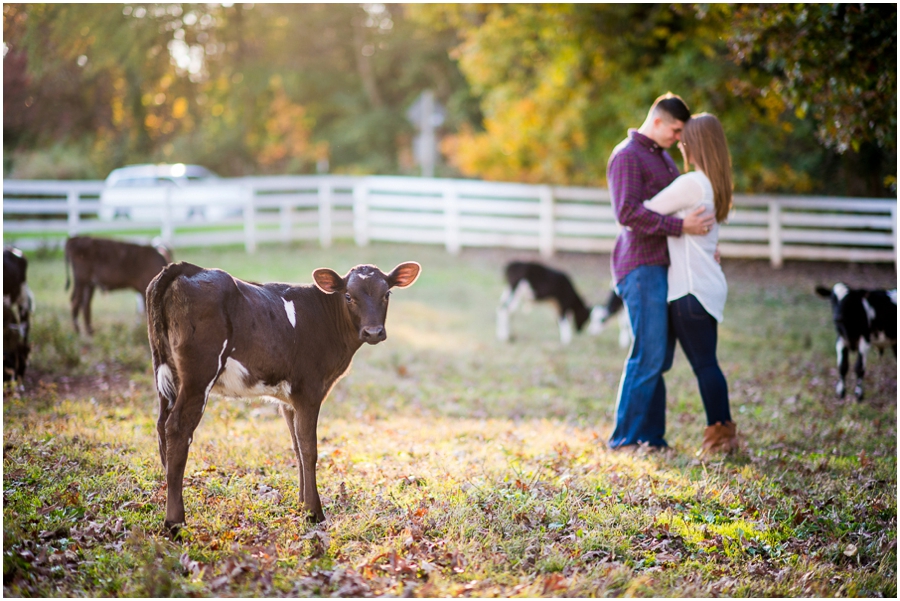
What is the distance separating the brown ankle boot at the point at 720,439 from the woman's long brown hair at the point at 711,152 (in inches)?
60.1

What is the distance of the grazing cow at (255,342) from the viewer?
3.92 metres

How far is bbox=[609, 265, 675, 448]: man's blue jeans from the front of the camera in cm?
572

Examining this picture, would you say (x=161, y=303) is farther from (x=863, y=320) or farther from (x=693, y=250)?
(x=863, y=320)

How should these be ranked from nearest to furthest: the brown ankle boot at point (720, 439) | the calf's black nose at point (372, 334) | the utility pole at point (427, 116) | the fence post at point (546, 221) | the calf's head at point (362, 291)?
the calf's black nose at point (372, 334), the calf's head at point (362, 291), the brown ankle boot at point (720, 439), the fence post at point (546, 221), the utility pole at point (427, 116)

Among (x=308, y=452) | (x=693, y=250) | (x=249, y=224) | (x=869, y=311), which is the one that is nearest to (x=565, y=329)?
(x=869, y=311)

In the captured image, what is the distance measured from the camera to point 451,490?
16.0 feet

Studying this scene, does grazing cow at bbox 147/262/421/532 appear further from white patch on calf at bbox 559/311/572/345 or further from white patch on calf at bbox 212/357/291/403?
white patch on calf at bbox 559/311/572/345

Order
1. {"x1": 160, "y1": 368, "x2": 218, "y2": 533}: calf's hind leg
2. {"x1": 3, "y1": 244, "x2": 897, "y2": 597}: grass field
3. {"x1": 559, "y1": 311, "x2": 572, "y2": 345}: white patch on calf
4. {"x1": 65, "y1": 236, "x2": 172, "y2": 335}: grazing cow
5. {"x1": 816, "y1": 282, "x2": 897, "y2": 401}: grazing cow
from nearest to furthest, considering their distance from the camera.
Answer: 1. {"x1": 3, "y1": 244, "x2": 897, "y2": 597}: grass field
2. {"x1": 160, "y1": 368, "x2": 218, "y2": 533}: calf's hind leg
3. {"x1": 816, "y1": 282, "x2": 897, "y2": 401}: grazing cow
4. {"x1": 65, "y1": 236, "x2": 172, "y2": 335}: grazing cow
5. {"x1": 559, "y1": 311, "x2": 572, "y2": 345}: white patch on calf

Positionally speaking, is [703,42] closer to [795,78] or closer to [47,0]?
[795,78]

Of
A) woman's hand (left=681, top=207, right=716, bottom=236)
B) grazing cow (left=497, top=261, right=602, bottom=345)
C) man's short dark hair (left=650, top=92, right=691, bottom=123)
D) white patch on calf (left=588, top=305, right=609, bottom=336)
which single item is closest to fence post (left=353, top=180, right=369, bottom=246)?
grazing cow (left=497, top=261, right=602, bottom=345)

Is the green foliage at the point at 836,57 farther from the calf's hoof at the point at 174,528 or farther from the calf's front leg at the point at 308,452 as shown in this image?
the calf's hoof at the point at 174,528

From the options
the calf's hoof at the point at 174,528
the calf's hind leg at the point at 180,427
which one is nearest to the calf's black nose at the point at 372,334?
the calf's hind leg at the point at 180,427

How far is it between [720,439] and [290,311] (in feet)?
10.9

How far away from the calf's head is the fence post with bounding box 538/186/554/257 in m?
13.9
